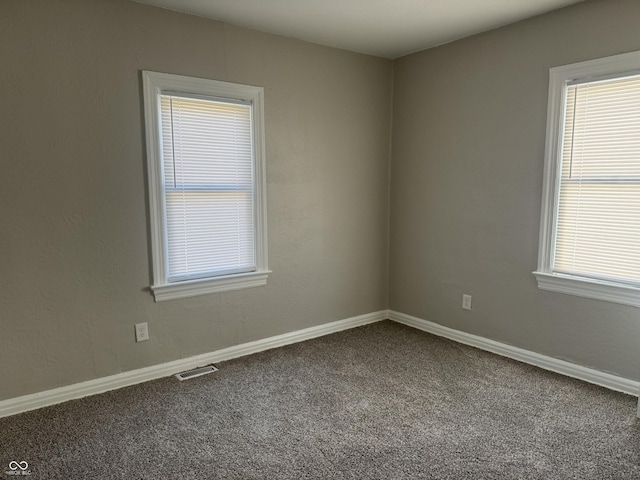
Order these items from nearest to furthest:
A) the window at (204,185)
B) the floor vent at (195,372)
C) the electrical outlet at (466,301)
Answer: the window at (204,185) → the floor vent at (195,372) → the electrical outlet at (466,301)

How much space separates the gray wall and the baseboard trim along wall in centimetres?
6

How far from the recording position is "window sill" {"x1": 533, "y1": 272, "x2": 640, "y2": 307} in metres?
2.60

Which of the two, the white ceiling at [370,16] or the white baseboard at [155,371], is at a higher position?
the white ceiling at [370,16]

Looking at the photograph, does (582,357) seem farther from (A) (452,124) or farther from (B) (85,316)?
(B) (85,316)

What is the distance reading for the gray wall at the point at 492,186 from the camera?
2713 millimetres

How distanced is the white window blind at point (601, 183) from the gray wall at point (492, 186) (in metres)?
0.18

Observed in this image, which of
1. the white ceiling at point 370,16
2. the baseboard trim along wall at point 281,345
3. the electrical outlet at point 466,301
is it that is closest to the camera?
the baseboard trim along wall at point 281,345

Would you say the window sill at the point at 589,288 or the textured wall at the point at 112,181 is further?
the window sill at the point at 589,288

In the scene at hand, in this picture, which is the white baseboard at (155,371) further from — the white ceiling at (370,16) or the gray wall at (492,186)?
the white ceiling at (370,16)

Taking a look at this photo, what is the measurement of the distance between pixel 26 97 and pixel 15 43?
273mm

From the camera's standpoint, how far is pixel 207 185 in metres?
3.00

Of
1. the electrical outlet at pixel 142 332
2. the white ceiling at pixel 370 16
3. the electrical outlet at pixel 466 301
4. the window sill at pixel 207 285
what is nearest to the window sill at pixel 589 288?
the electrical outlet at pixel 466 301

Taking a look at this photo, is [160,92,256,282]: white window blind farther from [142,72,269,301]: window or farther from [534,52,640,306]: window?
[534,52,640,306]: window

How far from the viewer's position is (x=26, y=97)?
2.34 metres
